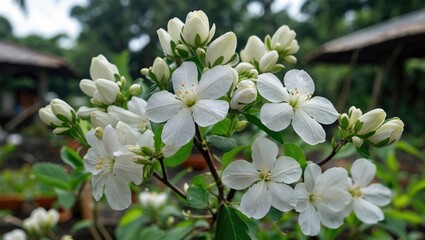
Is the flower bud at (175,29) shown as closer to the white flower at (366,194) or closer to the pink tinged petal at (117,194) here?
the pink tinged petal at (117,194)

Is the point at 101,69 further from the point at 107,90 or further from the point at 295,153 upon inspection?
the point at 295,153

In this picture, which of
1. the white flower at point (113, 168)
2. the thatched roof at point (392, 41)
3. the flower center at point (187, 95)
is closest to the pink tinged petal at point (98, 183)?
Result: the white flower at point (113, 168)

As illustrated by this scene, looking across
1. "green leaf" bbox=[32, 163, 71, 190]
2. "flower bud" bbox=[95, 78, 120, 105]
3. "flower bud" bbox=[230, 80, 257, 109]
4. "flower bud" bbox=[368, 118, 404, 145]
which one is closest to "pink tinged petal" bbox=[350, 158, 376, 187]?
"flower bud" bbox=[368, 118, 404, 145]

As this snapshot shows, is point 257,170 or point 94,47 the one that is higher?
point 257,170

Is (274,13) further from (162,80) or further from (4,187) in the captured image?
(162,80)

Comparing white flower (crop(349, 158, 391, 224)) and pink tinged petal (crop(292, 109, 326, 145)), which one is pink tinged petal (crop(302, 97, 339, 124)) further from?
white flower (crop(349, 158, 391, 224))

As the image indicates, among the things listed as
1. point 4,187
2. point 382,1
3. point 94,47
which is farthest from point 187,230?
point 94,47

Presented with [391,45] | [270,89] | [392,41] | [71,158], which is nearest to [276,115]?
[270,89]
